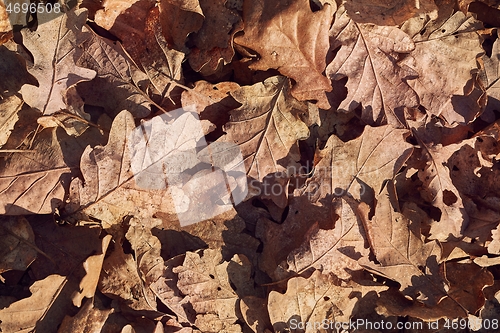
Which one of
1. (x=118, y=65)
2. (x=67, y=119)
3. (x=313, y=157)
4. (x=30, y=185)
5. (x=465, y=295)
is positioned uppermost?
(x=118, y=65)

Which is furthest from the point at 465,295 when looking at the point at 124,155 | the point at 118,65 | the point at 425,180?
the point at 118,65

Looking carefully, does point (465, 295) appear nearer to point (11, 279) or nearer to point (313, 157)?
point (313, 157)

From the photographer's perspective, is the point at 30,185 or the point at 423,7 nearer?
the point at 30,185

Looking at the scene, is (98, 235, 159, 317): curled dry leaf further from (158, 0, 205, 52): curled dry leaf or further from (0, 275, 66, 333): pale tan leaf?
(158, 0, 205, 52): curled dry leaf

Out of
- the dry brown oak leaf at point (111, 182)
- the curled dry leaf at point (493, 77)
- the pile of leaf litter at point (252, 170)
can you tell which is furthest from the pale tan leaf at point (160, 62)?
the curled dry leaf at point (493, 77)

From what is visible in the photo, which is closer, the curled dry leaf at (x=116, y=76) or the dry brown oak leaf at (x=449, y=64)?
the curled dry leaf at (x=116, y=76)

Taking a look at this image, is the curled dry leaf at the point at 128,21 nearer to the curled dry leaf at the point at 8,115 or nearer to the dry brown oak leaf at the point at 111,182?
the dry brown oak leaf at the point at 111,182

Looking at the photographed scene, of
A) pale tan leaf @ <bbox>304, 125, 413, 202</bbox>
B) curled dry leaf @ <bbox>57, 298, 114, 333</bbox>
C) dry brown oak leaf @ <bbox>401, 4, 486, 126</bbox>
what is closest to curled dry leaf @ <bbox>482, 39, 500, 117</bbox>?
dry brown oak leaf @ <bbox>401, 4, 486, 126</bbox>

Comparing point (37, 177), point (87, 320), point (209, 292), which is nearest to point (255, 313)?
point (209, 292)
